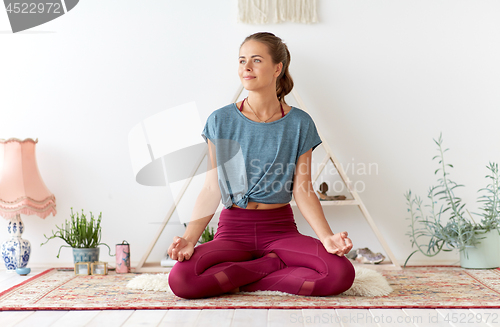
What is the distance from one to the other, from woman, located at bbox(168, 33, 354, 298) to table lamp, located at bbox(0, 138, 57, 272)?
3.18 feet

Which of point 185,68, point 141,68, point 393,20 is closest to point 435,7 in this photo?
point 393,20

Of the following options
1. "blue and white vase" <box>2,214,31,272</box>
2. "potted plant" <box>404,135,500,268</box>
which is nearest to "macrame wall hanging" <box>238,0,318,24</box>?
"potted plant" <box>404,135,500,268</box>

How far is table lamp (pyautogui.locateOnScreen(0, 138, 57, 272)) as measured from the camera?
7.61ft

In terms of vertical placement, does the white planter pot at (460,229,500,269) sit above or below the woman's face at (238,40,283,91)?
below

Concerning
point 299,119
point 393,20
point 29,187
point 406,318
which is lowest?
point 406,318

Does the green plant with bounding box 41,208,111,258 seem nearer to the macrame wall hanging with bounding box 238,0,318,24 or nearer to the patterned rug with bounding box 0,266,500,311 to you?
the patterned rug with bounding box 0,266,500,311

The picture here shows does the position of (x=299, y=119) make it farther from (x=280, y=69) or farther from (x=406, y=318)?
(x=406, y=318)

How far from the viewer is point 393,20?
102 inches

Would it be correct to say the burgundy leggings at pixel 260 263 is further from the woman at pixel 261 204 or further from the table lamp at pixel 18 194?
the table lamp at pixel 18 194

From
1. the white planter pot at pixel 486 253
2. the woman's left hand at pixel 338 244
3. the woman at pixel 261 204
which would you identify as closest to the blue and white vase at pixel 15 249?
the woman at pixel 261 204

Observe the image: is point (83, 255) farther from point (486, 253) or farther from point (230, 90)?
point (486, 253)

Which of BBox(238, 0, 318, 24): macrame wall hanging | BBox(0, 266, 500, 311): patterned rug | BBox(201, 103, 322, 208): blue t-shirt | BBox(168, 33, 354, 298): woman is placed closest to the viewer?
BBox(0, 266, 500, 311): patterned rug

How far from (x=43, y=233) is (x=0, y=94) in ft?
2.53

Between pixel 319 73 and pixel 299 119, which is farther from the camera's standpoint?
pixel 319 73
